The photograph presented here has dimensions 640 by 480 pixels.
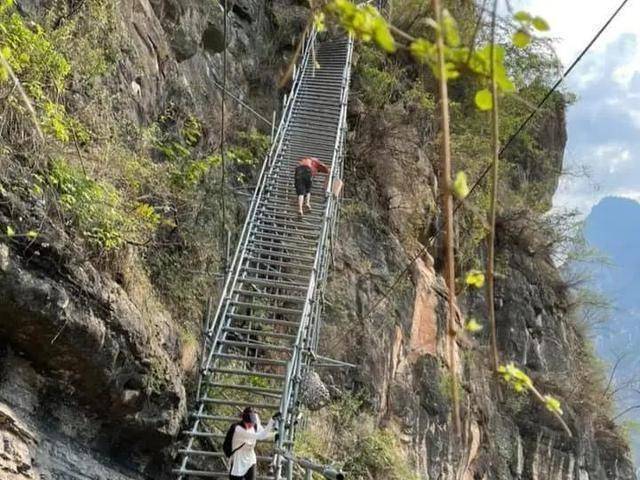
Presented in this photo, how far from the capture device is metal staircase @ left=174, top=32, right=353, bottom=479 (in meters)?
6.36

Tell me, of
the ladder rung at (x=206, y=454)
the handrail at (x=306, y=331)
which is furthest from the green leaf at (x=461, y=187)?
the ladder rung at (x=206, y=454)

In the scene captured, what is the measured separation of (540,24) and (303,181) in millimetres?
8479

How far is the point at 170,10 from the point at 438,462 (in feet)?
25.4

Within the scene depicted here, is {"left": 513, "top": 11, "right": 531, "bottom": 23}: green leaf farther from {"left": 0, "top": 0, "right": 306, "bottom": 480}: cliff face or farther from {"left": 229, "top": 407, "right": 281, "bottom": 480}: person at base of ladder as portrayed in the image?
{"left": 229, "top": 407, "right": 281, "bottom": 480}: person at base of ladder

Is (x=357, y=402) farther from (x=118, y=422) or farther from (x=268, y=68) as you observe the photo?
(x=268, y=68)

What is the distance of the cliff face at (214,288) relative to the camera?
4.79 meters

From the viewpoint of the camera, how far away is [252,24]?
13500mm

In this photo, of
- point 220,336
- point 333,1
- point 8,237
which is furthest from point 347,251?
point 333,1

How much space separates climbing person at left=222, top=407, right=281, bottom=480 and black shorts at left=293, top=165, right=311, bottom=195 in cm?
454

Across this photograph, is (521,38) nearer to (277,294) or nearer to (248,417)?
(248,417)

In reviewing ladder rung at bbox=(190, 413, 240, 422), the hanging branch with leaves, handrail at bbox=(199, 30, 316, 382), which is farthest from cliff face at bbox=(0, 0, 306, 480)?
the hanging branch with leaves

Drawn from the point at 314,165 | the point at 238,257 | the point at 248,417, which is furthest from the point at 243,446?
the point at 314,165

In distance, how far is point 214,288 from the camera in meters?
8.39

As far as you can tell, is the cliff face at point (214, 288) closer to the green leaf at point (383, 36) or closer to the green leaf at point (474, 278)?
the green leaf at point (474, 278)
